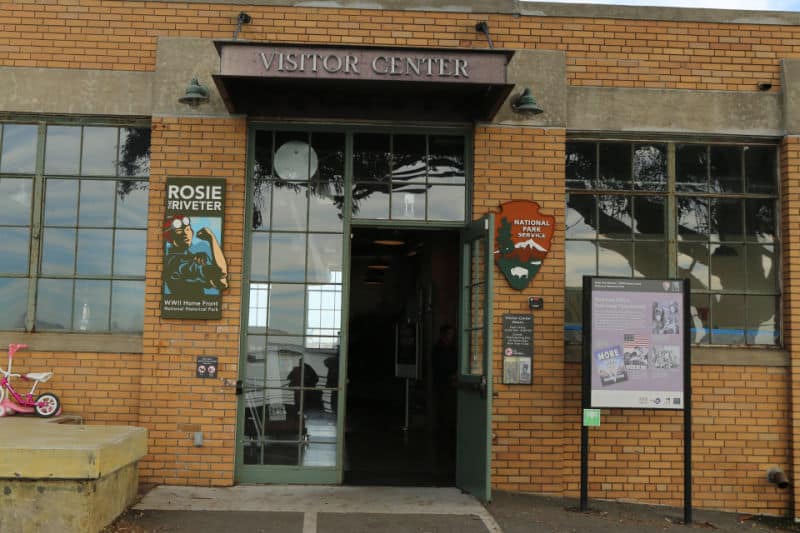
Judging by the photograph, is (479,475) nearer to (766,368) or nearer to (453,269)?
(766,368)

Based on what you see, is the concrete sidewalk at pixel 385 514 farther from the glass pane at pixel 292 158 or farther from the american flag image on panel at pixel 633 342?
the glass pane at pixel 292 158

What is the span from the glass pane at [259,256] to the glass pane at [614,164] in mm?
3546

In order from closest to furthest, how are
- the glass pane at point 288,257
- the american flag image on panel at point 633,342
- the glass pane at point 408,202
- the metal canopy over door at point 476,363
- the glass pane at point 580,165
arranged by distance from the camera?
1. the metal canopy over door at point 476,363
2. the american flag image on panel at point 633,342
3. the glass pane at point 288,257
4. the glass pane at point 408,202
5. the glass pane at point 580,165

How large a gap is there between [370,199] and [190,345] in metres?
2.30

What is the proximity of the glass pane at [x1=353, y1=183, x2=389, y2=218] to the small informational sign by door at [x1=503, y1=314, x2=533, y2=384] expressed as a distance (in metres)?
1.68

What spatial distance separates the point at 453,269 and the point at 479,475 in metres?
6.14

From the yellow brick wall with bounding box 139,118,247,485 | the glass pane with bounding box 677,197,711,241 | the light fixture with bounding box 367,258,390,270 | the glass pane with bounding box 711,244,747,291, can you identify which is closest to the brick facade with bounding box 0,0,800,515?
the yellow brick wall with bounding box 139,118,247,485

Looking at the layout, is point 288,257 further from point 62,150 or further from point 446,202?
point 62,150

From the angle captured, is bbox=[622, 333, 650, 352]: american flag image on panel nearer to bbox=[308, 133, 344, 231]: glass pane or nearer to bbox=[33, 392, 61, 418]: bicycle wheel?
bbox=[308, 133, 344, 231]: glass pane

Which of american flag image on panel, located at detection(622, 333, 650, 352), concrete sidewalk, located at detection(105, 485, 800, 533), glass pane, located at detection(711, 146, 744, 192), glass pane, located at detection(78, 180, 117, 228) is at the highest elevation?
glass pane, located at detection(711, 146, 744, 192)

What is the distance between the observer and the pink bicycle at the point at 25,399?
782 cm

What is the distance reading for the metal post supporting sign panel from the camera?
293 inches

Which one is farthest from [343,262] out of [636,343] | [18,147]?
[18,147]

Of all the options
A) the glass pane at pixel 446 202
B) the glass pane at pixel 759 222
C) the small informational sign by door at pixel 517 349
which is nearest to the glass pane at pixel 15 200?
the glass pane at pixel 446 202
